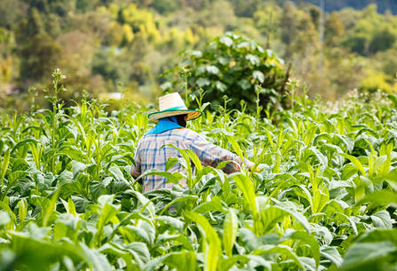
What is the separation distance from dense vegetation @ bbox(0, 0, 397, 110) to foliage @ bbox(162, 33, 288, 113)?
3011cm

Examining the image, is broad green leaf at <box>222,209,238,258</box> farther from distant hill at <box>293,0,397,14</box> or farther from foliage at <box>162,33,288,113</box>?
distant hill at <box>293,0,397,14</box>

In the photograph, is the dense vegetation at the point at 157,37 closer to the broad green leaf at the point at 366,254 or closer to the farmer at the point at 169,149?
the farmer at the point at 169,149

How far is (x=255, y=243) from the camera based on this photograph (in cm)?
142

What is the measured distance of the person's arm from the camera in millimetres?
2521

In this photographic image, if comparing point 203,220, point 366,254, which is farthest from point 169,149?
point 366,254

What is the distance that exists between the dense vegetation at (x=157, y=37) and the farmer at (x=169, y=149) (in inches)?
1322

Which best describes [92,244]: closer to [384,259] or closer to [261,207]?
[261,207]

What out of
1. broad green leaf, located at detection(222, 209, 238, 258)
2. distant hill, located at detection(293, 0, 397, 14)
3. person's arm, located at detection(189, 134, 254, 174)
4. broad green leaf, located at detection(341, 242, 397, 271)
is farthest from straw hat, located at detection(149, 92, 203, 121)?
distant hill, located at detection(293, 0, 397, 14)

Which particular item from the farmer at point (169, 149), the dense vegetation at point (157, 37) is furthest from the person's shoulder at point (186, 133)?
the dense vegetation at point (157, 37)

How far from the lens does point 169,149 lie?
8.43 feet

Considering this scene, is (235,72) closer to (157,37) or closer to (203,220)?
(203,220)

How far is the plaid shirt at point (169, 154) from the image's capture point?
2.52m

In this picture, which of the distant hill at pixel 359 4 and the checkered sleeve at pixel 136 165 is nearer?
the checkered sleeve at pixel 136 165

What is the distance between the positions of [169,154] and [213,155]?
0.85 feet
